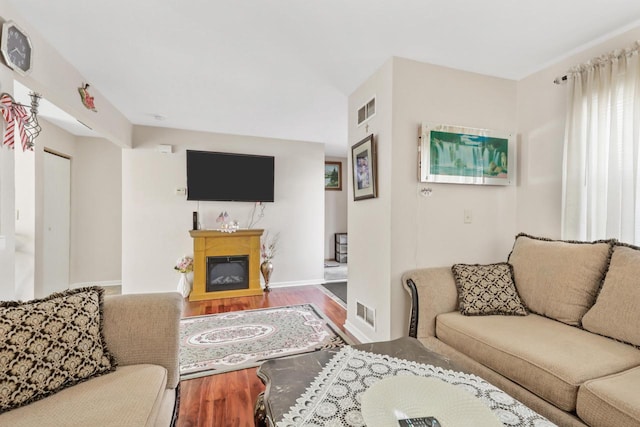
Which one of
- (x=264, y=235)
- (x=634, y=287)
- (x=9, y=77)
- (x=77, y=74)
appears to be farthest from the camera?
(x=264, y=235)

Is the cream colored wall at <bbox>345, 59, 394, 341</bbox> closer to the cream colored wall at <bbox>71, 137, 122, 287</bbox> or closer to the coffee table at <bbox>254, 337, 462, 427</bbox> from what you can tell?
the coffee table at <bbox>254, 337, 462, 427</bbox>

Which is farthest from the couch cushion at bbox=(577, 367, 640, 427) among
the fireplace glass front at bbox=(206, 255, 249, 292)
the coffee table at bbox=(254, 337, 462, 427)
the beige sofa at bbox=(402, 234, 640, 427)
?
the fireplace glass front at bbox=(206, 255, 249, 292)

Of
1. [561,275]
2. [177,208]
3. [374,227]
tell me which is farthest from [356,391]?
[177,208]

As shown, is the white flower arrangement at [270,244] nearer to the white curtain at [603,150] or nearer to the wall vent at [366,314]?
the wall vent at [366,314]

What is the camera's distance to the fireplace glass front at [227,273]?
406 centimetres

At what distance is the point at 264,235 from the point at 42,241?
108 inches

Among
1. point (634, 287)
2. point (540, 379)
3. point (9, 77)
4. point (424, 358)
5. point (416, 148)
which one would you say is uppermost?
point (9, 77)

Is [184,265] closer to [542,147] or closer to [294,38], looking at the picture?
[294,38]

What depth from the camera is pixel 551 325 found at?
5.71ft

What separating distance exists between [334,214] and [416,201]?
432 cm

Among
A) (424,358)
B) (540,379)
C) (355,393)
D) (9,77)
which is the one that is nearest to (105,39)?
(9,77)

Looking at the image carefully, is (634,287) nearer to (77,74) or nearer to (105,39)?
(105,39)

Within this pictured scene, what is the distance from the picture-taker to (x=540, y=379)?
4.36 ft

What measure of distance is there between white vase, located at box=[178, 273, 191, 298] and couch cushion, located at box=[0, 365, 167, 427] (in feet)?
9.45
